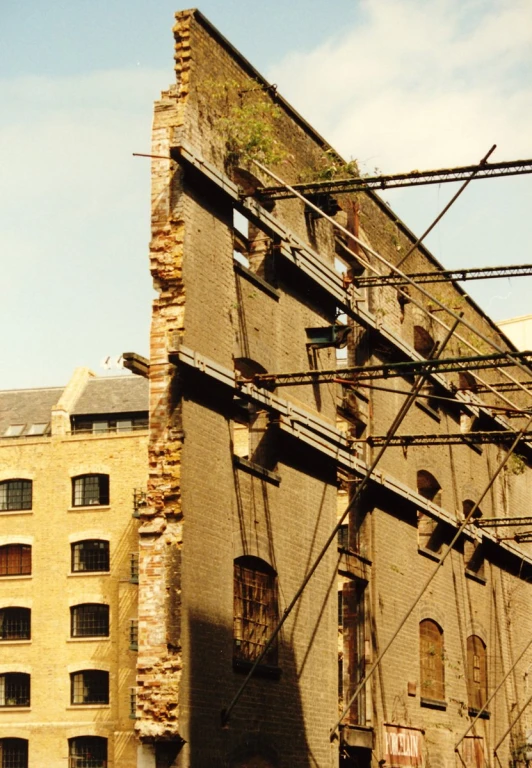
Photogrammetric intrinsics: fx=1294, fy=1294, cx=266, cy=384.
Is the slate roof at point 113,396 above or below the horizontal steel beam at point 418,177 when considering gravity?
above

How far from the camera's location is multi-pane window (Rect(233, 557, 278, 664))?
1823cm

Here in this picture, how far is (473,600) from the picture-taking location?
2841 cm

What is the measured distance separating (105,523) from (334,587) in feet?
84.7

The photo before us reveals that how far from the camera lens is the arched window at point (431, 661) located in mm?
25047

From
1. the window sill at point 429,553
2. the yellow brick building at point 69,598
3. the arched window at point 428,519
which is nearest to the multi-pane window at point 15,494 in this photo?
the yellow brick building at point 69,598

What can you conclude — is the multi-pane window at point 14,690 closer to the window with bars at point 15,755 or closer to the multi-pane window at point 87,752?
the window with bars at point 15,755

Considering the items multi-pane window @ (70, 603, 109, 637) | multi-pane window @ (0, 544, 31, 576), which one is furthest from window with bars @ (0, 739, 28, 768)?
multi-pane window @ (0, 544, 31, 576)

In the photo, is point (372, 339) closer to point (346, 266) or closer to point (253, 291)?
point (346, 266)

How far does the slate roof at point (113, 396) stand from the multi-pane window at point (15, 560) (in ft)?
25.7

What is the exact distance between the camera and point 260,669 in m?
18.2

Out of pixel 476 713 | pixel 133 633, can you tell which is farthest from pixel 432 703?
pixel 133 633

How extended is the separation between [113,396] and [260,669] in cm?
3609

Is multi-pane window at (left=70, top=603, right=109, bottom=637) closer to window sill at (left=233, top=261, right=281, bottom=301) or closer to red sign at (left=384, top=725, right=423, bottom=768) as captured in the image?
red sign at (left=384, top=725, right=423, bottom=768)

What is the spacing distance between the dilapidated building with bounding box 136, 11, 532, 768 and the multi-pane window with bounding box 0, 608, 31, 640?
2179cm
